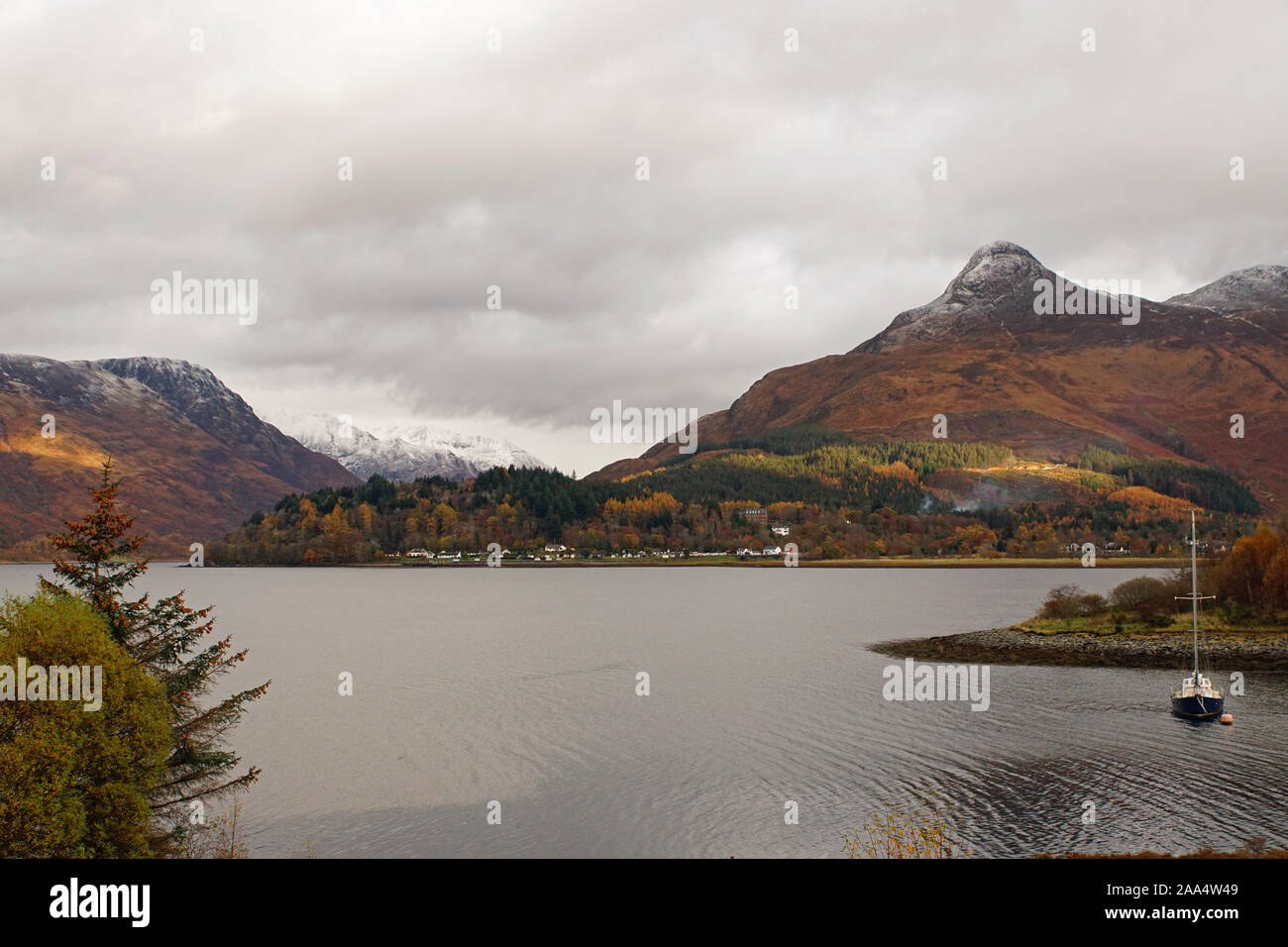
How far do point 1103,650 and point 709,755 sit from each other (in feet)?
174

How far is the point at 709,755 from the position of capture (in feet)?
157

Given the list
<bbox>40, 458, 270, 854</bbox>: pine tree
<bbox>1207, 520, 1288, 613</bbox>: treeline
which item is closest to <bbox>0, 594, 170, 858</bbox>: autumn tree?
<bbox>40, 458, 270, 854</bbox>: pine tree

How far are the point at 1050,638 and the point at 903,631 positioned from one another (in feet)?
65.7

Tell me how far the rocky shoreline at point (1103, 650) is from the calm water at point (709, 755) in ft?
18.1

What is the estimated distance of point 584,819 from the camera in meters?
36.4

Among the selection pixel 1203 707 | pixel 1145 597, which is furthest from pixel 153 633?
pixel 1145 597

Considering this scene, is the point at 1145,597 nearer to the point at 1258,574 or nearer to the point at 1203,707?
the point at 1258,574

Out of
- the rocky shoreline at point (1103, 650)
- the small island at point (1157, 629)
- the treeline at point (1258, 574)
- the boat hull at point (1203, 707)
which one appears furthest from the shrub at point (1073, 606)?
the boat hull at point (1203, 707)

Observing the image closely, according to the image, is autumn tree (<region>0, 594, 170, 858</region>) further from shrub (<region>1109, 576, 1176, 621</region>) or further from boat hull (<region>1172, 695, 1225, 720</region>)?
shrub (<region>1109, 576, 1176, 621</region>)

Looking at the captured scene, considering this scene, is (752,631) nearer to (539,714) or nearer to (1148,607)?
(1148,607)

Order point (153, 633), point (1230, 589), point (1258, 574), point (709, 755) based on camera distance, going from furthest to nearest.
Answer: point (1230, 589), point (1258, 574), point (709, 755), point (153, 633)
